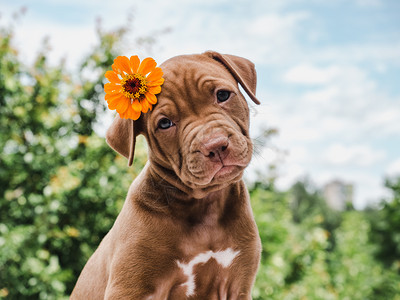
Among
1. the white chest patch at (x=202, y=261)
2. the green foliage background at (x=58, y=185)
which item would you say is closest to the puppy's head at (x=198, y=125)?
the white chest patch at (x=202, y=261)

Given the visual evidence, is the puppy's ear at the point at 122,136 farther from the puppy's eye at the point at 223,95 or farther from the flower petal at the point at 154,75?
the puppy's eye at the point at 223,95

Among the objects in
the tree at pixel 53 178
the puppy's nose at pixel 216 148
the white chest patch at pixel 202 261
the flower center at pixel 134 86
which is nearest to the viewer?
the puppy's nose at pixel 216 148

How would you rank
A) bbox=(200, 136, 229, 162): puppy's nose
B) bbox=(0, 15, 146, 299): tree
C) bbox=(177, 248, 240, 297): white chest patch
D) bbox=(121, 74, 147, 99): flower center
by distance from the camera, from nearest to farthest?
bbox=(200, 136, 229, 162): puppy's nose, bbox=(121, 74, 147, 99): flower center, bbox=(177, 248, 240, 297): white chest patch, bbox=(0, 15, 146, 299): tree

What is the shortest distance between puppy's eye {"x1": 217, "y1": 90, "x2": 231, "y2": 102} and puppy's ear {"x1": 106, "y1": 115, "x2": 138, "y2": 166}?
465mm

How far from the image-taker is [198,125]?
195 cm

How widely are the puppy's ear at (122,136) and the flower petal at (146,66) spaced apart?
0.28 metres

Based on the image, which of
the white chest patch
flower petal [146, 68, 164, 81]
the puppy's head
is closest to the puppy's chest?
the white chest patch

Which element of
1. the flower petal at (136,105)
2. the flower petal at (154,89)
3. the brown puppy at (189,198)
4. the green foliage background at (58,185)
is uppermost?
the flower petal at (154,89)

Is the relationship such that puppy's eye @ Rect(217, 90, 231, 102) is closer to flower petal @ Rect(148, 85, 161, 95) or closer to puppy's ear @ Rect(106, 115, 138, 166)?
flower petal @ Rect(148, 85, 161, 95)

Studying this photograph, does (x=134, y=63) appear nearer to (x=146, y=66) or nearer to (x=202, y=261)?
(x=146, y=66)

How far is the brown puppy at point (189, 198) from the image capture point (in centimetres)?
196

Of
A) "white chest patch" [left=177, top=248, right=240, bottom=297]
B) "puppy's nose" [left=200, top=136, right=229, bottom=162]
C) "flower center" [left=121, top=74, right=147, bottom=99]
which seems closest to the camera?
"puppy's nose" [left=200, top=136, right=229, bottom=162]

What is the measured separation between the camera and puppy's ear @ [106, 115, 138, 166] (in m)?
2.18

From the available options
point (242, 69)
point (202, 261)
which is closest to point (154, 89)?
point (242, 69)
